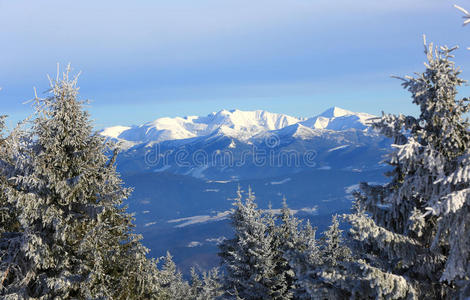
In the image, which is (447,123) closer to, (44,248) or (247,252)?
(44,248)

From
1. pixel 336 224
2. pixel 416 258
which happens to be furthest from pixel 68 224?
pixel 336 224

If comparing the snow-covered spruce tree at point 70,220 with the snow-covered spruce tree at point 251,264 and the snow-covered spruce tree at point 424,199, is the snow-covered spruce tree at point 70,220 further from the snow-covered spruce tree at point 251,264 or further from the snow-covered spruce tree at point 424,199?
the snow-covered spruce tree at point 251,264

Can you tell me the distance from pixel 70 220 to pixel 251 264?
42.3ft

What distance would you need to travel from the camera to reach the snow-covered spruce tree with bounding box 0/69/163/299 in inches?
433

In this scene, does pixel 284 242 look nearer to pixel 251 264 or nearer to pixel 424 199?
pixel 251 264

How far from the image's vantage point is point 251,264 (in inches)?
878

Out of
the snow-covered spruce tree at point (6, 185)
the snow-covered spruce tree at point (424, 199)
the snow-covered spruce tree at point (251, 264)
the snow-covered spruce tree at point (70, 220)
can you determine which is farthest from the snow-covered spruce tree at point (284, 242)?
the snow-covered spruce tree at point (6, 185)

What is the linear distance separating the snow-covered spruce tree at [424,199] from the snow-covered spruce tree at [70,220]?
283 inches

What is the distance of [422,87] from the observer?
917 centimetres

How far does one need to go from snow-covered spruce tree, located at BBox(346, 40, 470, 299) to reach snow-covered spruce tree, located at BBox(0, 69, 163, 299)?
23.6ft

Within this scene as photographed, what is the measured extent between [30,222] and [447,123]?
11367mm

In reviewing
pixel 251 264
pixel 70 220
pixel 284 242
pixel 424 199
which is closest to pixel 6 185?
pixel 70 220

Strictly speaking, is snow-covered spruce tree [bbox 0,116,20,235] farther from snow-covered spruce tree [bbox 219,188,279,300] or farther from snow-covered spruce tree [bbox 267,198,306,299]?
snow-covered spruce tree [bbox 267,198,306,299]

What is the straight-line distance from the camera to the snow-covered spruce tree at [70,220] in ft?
36.1
